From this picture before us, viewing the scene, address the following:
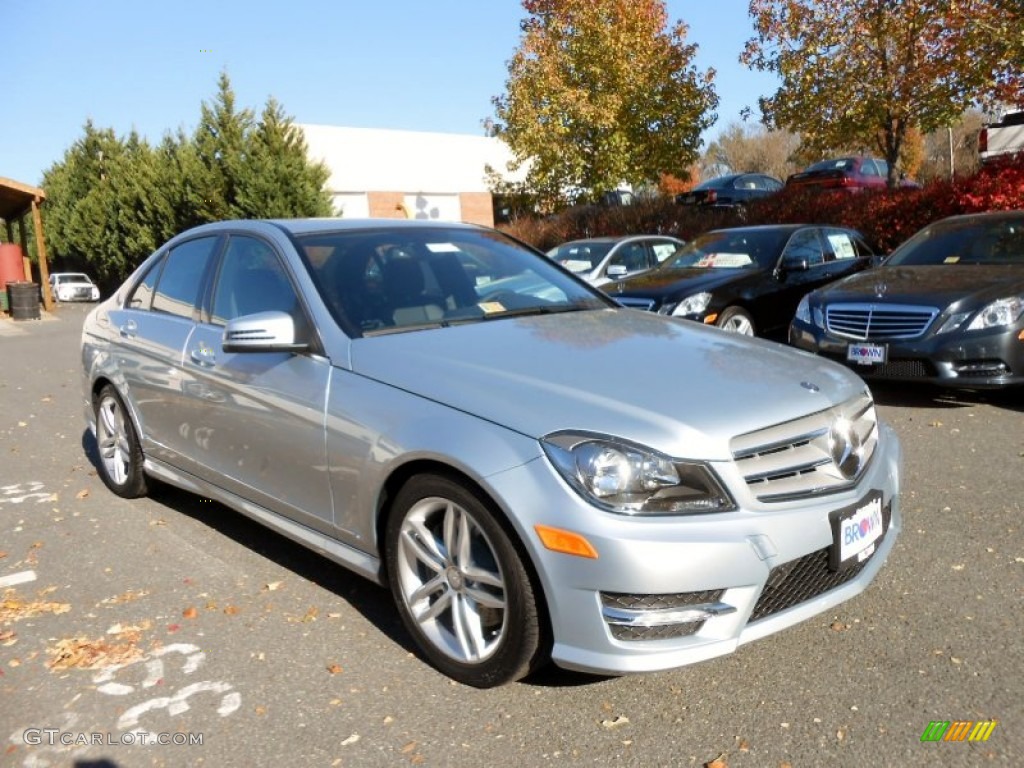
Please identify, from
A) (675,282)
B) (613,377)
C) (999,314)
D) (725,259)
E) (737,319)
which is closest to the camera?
(613,377)

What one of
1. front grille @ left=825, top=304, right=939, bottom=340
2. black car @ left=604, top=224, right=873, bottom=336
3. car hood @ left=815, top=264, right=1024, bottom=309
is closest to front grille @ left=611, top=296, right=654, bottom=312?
black car @ left=604, top=224, right=873, bottom=336

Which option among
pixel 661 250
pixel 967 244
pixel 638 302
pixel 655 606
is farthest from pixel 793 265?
pixel 655 606

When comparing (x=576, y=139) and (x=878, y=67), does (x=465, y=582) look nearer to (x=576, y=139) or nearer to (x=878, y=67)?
(x=878, y=67)

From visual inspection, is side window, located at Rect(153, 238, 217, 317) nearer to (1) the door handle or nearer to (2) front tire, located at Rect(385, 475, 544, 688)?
(1) the door handle

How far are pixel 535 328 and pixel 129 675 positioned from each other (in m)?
2.05

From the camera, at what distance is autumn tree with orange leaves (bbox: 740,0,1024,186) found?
1455 centimetres

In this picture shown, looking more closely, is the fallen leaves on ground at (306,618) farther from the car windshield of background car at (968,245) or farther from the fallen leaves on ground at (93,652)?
the car windshield of background car at (968,245)

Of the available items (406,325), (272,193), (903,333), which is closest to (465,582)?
(406,325)

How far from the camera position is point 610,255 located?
1241 cm

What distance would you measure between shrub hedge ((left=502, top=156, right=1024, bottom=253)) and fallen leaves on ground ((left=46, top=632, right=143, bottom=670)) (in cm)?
1290

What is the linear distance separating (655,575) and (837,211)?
14.6m

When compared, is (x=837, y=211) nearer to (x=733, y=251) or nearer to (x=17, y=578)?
(x=733, y=251)

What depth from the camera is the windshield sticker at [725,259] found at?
10.3m

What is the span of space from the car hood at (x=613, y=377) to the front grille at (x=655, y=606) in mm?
426
